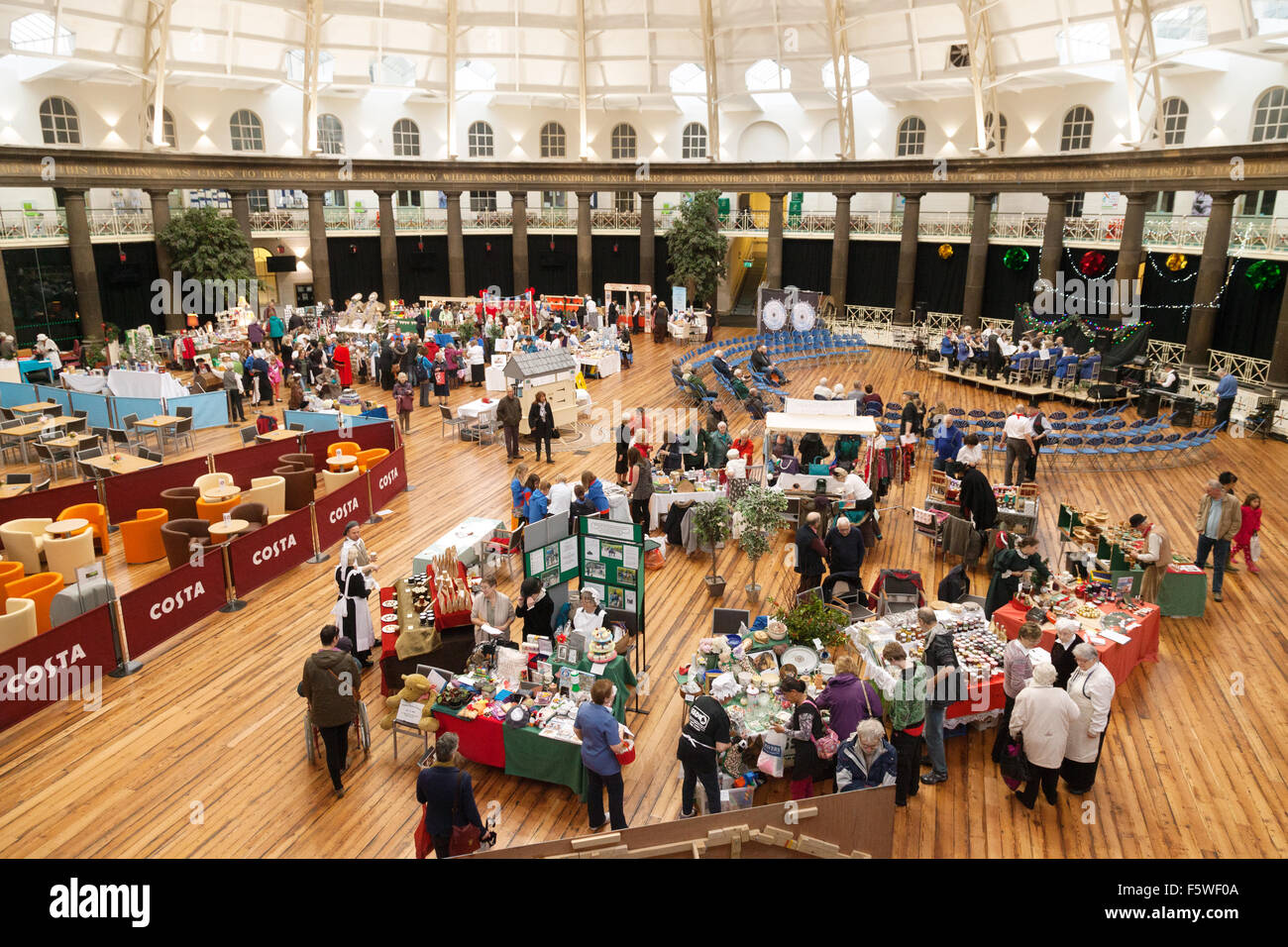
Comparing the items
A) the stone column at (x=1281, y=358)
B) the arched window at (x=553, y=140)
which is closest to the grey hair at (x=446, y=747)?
the stone column at (x=1281, y=358)

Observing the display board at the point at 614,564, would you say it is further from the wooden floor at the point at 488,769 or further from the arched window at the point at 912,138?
the arched window at the point at 912,138

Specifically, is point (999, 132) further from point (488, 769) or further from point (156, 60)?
point (488, 769)

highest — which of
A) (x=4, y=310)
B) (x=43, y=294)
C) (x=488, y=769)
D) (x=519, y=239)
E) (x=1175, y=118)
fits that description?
(x=1175, y=118)

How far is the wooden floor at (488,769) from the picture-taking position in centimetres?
633

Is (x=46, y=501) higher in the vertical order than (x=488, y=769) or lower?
Answer: higher

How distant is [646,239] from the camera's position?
31.0 metres

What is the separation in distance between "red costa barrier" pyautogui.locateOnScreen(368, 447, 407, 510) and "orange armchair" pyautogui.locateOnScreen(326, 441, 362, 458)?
71 cm

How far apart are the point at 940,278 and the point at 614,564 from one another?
25.0m

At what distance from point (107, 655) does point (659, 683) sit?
551 cm

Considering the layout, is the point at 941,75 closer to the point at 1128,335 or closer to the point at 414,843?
the point at 1128,335

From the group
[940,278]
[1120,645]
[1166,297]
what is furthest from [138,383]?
[1166,297]

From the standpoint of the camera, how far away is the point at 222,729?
7691mm

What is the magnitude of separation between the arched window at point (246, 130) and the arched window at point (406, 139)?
4.84m

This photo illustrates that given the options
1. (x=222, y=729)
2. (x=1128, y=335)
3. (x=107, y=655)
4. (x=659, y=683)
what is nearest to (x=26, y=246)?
(x=107, y=655)
